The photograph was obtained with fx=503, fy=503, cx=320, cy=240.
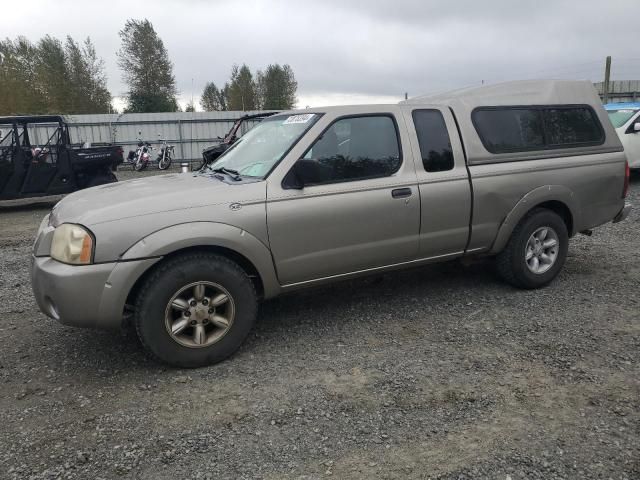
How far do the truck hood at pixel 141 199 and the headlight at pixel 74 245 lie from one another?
0.22ft

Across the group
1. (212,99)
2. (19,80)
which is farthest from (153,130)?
(212,99)

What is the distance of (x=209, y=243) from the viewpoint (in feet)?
11.2

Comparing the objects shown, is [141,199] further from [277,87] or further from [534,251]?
[277,87]

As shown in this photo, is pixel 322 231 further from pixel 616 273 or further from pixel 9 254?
pixel 9 254

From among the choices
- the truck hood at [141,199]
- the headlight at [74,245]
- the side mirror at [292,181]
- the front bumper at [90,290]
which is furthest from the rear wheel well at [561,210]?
the headlight at [74,245]

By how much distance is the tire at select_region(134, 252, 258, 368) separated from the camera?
3305 millimetres

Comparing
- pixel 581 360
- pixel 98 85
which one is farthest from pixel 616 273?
pixel 98 85

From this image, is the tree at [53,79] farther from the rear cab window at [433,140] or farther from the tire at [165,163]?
the rear cab window at [433,140]

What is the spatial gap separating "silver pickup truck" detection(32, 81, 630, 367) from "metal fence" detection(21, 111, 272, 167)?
19121 mm

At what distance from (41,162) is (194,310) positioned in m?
9.69

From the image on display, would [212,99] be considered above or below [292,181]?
above

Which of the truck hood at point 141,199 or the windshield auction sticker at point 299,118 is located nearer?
the truck hood at point 141,199

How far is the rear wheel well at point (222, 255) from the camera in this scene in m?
3.35

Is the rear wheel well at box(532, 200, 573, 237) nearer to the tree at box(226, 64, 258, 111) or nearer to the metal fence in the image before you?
the metal fence
